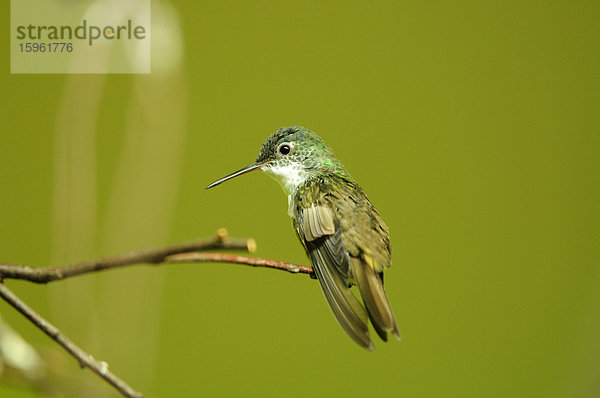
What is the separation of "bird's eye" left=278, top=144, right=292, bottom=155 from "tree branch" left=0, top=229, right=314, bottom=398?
0.36m

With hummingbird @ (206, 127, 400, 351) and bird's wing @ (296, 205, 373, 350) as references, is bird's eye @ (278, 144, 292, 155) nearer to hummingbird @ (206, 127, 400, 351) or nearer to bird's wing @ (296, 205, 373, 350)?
hummingbird @ (206, 127, 400, 351)

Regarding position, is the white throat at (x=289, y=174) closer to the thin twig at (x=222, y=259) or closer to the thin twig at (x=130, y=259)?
the thin twig at (x=222, y=259)

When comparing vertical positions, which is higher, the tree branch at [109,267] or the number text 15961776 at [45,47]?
the number text 15961776 at [45,47]

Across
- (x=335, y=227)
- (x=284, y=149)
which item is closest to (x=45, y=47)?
(x=284, y=149)

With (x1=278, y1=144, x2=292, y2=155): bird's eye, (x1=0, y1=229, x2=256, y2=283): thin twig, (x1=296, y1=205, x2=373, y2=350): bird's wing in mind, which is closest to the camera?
(x1=0, y1=229, x2=256, y2=283): thin twig

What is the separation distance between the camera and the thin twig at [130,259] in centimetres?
31

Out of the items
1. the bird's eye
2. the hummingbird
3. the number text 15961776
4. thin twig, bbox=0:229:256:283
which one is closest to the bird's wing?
the hummingbird

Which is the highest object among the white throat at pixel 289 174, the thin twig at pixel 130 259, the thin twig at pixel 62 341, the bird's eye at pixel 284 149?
the bird's eye at pixel 284 149

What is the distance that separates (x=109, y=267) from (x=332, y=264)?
1.29 ft

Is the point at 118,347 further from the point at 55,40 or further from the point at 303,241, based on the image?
the point at 55,40

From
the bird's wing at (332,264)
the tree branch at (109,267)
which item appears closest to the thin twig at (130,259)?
the tree branch at (109,267)

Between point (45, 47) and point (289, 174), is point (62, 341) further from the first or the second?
point (45, 47)

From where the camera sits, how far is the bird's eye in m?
0.81

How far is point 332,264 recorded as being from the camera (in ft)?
2.31
